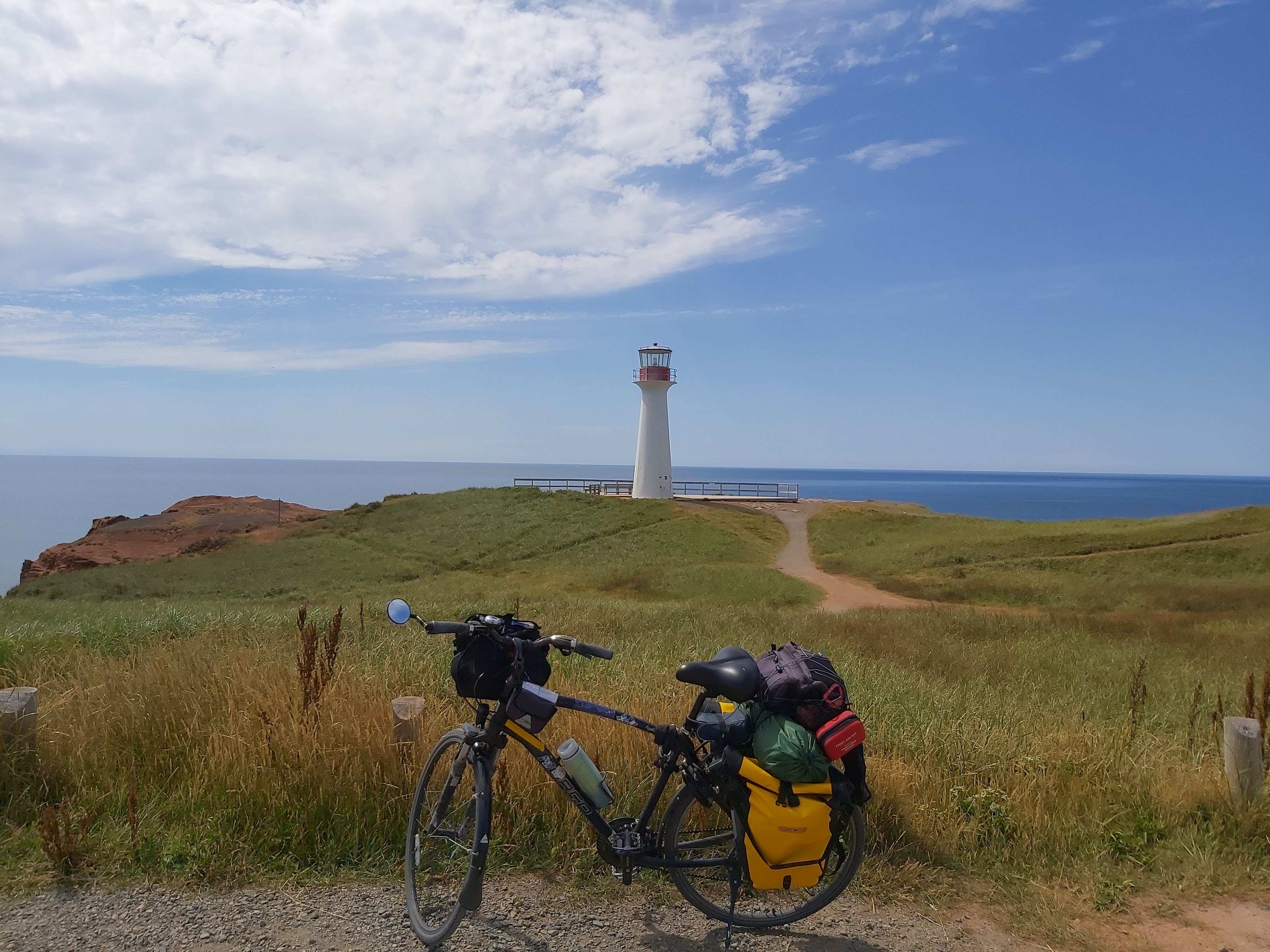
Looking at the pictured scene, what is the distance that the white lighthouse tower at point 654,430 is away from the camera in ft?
165

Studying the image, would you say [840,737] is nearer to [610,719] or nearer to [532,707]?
[610,719]

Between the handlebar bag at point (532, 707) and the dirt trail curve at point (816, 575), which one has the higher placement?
the handlebar bag at point (532, 707)

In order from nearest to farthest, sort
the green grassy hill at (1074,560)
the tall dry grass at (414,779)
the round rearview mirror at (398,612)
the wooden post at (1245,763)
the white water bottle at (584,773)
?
the round rearview mirror at (398,612), the white water bottle at (584,773), the tall dry grass at (414,779), the wooden post at (1245,763), the green grassy hill at (1074,560)

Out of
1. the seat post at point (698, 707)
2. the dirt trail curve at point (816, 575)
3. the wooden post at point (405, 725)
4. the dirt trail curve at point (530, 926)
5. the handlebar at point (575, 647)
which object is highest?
the handlebar at point (575, 647)

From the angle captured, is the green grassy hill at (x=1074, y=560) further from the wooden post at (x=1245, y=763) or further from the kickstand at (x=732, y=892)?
Answer: the kickstand at (x=732, y=892)

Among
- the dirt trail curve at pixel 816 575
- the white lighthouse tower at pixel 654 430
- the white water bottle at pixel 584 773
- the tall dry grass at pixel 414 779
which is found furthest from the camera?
the white lighthouse tower at pixel 654 430

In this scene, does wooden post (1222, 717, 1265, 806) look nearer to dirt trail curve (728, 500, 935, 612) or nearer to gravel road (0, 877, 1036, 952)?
gravel road (0, 877, 1036, 952)

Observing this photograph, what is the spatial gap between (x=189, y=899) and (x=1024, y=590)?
2406cm

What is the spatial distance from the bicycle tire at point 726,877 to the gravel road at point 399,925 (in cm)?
8

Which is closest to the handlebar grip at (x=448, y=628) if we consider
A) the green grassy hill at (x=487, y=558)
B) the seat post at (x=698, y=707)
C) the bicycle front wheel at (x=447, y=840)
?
the bicycle front wheel at (x=447, y=840)

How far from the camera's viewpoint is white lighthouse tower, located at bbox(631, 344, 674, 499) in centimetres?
A: 5019

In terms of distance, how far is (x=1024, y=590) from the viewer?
78.3 feet

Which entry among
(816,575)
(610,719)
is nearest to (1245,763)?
(610,719)

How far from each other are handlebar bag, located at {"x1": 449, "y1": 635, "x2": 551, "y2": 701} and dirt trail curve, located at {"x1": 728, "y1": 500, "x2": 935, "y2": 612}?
16.2m
